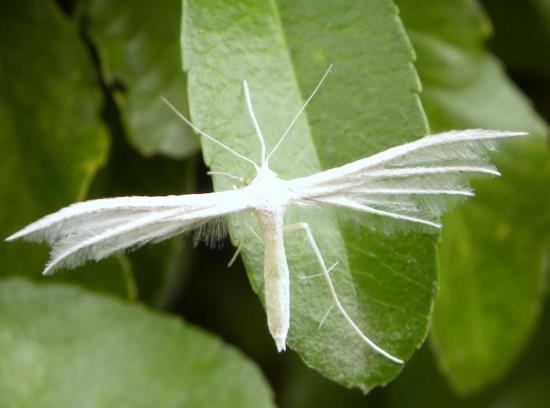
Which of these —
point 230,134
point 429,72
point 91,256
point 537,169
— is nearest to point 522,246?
point 537,169

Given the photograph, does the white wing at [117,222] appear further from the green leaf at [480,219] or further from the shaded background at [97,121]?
the green leaf at [480,219]

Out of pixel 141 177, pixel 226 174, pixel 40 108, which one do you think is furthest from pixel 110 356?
pixel 226 174

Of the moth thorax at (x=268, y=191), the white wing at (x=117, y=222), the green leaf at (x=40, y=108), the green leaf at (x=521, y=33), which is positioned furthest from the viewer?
the green leaf at (x=521, y=33)

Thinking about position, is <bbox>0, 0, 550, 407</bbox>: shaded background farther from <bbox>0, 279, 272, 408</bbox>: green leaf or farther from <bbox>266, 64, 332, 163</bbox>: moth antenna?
<bbox>266, 64, 332, 163</bbox>: moth antenna

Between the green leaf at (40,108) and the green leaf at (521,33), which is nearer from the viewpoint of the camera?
the green leaf at (40,108)

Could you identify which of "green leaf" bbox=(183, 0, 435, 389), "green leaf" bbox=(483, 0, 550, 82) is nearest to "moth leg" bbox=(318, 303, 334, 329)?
"green leaf" bbox=(183, 0, 435, 389)

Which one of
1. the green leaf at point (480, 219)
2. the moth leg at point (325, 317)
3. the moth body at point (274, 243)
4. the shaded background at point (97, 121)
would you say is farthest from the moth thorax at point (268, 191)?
the green leaf at point (480, 219)

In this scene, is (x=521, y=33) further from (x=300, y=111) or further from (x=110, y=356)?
(x=110, y=356)
